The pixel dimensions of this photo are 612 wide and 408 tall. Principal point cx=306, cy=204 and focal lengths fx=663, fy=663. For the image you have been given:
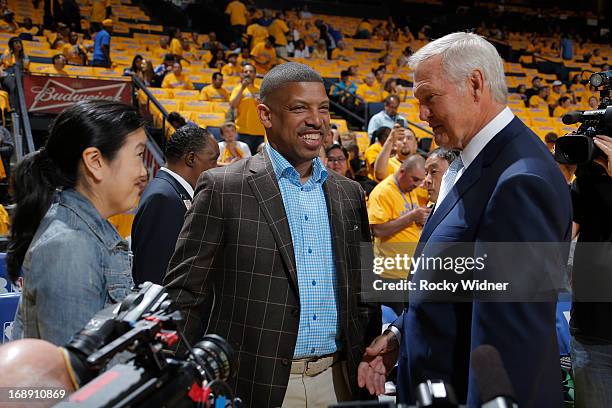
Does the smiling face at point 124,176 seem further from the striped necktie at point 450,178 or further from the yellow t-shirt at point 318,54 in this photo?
the yellow t-shirt at point 318,54

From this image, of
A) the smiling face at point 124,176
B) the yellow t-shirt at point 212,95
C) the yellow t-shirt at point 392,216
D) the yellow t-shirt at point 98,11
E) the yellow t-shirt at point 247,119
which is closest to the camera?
the smiling face at point 124,176

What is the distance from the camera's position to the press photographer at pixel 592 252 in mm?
2316

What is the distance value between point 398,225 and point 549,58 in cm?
1702

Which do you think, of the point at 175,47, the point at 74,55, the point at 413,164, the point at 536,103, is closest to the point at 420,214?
the point at 413,164

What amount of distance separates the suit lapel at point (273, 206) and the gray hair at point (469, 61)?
28.4 inches

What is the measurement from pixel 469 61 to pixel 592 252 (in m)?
1.04

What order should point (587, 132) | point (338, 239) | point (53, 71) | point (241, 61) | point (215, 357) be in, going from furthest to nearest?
point (241, 61) → point (53, 71) → point (587, 132) → point (338, 239) → point (215, 357)

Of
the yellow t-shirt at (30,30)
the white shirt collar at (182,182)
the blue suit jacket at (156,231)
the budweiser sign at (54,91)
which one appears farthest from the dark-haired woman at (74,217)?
the yellow t-shirt at (30,30)

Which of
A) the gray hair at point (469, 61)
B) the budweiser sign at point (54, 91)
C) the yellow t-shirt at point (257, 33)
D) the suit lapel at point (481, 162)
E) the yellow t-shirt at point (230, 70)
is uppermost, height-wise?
the yellow t-shirt at point (257, 33)

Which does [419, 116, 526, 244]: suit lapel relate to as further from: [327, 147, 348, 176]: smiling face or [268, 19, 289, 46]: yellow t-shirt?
[268, 19, 289, 46]: yellow t-shirt

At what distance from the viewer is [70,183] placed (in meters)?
1.65

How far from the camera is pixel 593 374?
2.34m

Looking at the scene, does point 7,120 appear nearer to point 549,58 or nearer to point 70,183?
point 70,183

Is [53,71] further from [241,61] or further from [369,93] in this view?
[369,93]
